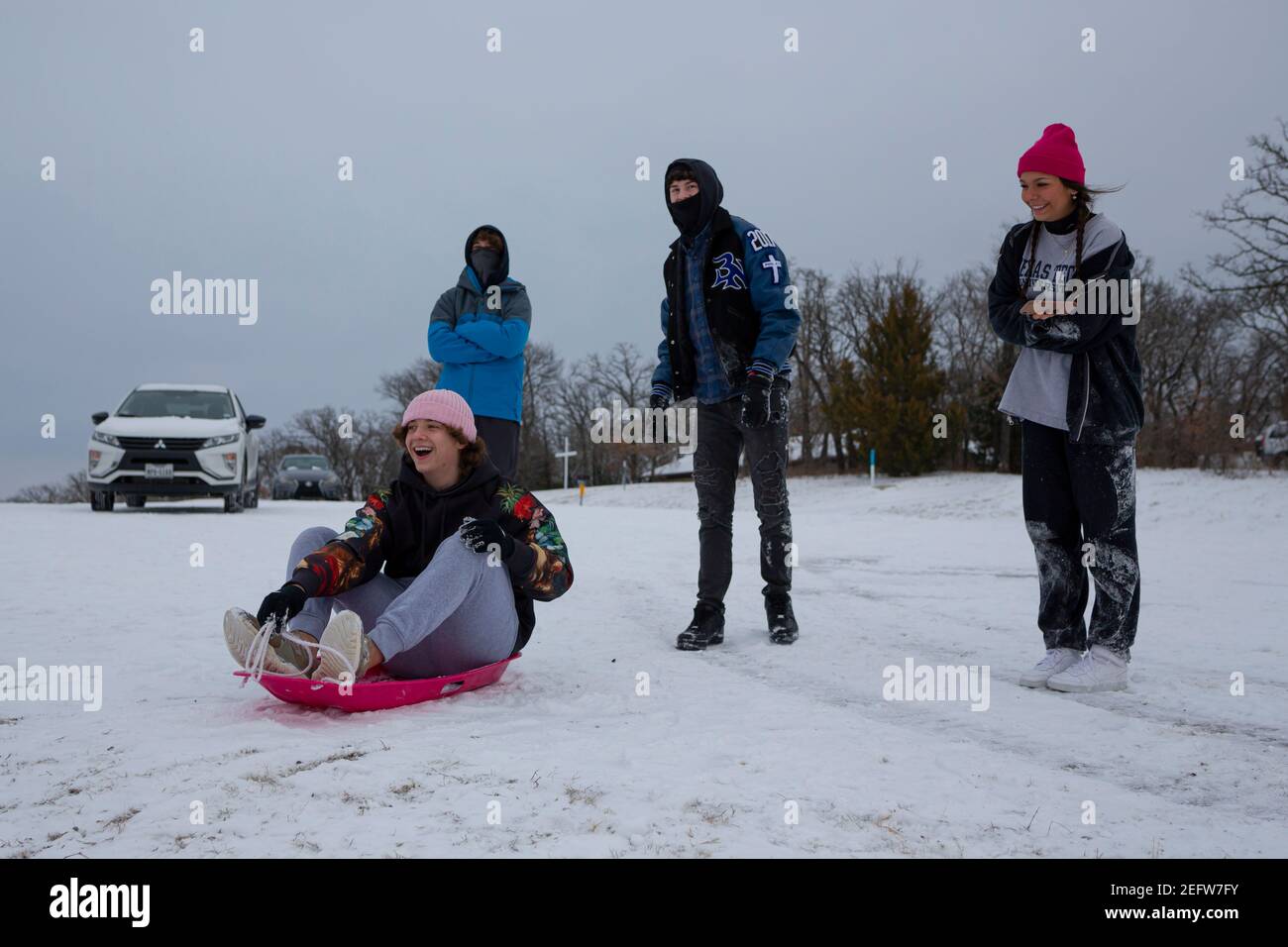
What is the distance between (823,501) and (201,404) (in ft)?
48.5

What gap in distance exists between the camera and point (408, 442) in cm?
340

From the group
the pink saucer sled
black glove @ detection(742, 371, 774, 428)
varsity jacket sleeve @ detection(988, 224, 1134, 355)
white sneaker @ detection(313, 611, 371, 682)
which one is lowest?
the pink saucer sled

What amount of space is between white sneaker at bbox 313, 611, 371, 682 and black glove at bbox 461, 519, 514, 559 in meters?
0.41

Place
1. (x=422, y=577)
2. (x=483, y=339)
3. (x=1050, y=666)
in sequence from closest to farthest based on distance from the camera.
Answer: (x=422, y=577)
(x=1050, y=666)
(x=483, y=339)

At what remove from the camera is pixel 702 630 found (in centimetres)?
451

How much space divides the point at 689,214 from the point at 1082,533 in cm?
225

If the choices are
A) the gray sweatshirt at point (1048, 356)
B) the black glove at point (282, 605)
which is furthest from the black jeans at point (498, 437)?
the gray sweatshirt at point (1048, 356)

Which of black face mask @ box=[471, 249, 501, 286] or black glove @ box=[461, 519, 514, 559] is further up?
black face mask @ box=[471, 249, 501, 286]

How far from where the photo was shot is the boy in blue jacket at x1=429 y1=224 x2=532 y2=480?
5382mm

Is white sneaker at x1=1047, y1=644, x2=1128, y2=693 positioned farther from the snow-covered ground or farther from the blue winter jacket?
the blue winter jacket

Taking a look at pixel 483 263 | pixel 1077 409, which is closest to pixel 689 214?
pixel 483 263

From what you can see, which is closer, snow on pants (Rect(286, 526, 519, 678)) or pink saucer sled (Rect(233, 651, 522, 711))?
pink saucer sled (Rect(233, 651, 522, 711))

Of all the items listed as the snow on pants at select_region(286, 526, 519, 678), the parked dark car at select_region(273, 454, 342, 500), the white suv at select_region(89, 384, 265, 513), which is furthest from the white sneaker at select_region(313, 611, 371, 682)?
the parked dark car at select_region(273, 454, 342, 500)

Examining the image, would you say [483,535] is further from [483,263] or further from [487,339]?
[483,263]
